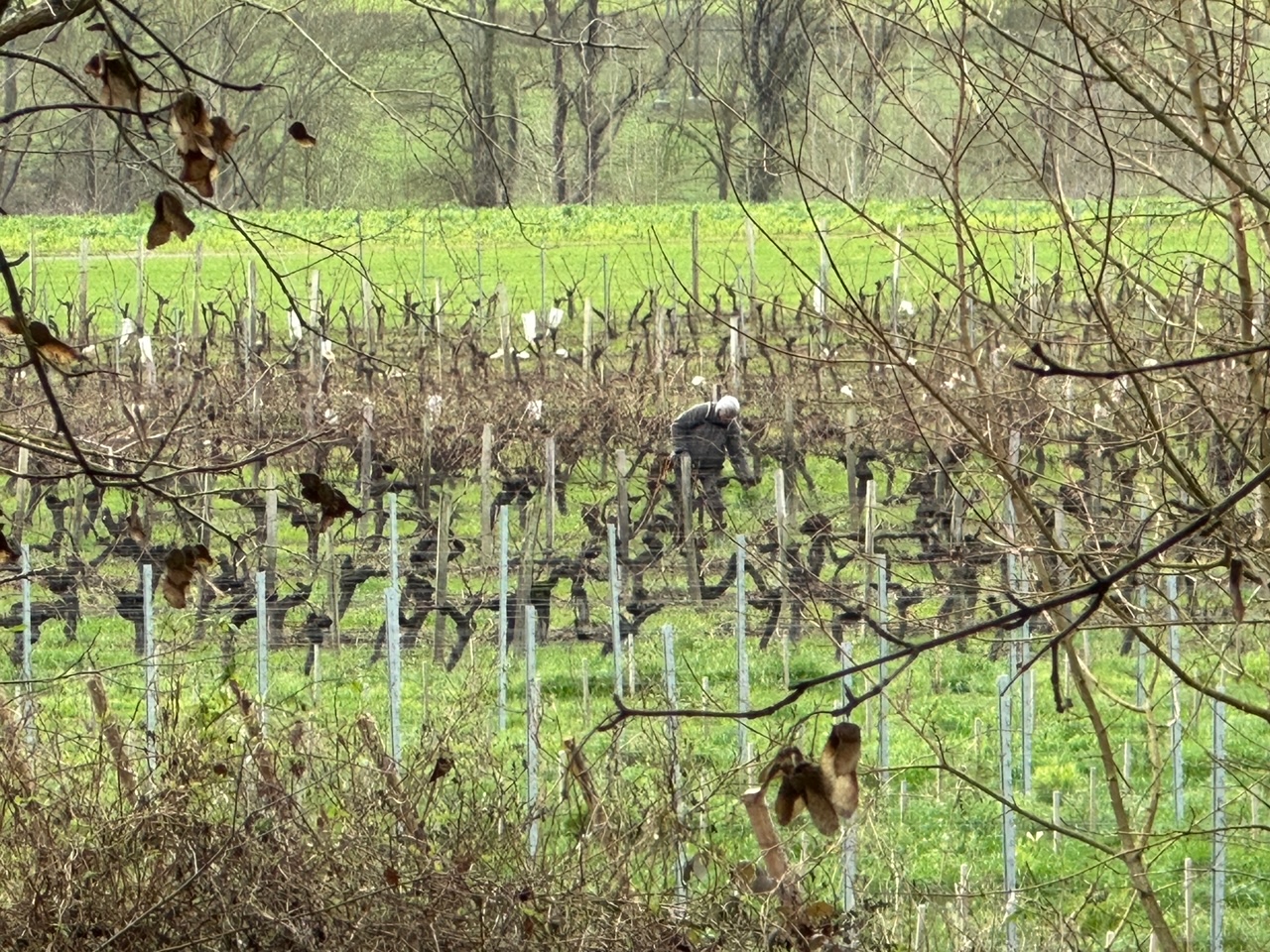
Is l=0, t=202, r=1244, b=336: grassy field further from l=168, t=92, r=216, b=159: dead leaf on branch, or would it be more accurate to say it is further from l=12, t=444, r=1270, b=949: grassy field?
l=168, t=92, r=216, b=159: dead leaf on branch

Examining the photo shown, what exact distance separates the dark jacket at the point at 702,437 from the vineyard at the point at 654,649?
0.42m

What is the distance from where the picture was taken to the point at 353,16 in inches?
1172

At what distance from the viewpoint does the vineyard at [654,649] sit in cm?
403

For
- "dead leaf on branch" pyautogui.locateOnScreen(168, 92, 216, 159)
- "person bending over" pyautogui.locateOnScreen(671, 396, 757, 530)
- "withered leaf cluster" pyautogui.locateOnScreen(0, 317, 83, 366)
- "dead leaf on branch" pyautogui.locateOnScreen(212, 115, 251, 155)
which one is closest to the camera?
"dead leaf on branch" pyautogui.locateOnScreen(168, 92, 216, 159)

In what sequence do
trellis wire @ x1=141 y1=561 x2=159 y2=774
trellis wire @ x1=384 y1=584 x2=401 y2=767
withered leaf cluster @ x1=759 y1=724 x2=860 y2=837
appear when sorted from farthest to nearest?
trellis wire @ x1=384 y1=584 x2=401 y2=767, trellis wire @ x1=141 y1=561 x2=159 y2=774, withered leaf cluster @ x1=759 y1=724 x2=860 y2=837

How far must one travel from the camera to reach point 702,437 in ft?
47.3

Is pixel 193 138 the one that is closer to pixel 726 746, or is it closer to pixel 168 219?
pixel 168 219

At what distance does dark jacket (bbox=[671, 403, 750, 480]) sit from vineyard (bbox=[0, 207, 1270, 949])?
16.4 inches

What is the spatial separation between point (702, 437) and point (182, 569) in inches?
464

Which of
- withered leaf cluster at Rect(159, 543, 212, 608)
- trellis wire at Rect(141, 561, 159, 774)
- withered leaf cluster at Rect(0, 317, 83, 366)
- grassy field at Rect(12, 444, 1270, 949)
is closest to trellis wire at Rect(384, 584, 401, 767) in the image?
grassy field at Rect(12, 444, 1270, 949)

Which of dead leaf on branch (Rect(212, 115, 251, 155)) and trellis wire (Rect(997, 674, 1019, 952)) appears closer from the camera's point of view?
dead leaf on branch (Rect(212, 115, 251, 155))

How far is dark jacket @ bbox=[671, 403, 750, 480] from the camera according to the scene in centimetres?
1438

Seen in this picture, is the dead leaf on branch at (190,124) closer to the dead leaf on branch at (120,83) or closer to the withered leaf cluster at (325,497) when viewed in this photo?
the dead leaf on branch at (120,83)

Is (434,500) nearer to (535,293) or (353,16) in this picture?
(535,293)
